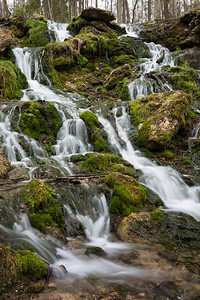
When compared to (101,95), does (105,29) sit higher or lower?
higher

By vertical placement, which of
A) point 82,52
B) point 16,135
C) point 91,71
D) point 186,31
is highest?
point 186,31

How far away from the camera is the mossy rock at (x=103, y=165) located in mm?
7213

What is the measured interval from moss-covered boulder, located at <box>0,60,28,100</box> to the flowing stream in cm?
49

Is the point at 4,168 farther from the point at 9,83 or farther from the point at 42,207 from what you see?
the point at 9,83

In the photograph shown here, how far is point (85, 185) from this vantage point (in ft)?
18.9

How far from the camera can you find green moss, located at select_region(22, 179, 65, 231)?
4340mm

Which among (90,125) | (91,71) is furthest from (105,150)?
(91,71)

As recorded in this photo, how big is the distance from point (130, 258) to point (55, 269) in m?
1.48

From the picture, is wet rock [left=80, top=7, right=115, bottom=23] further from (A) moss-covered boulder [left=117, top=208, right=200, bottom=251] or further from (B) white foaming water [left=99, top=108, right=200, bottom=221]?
(A) moss-covered boulder [left=117, top=208, right=200, bottom=251]

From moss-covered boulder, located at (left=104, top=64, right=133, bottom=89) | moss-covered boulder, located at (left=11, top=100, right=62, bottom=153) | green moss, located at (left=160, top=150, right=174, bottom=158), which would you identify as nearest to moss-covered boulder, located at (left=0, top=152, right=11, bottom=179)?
moss-covered boulder, located at (left=11, top=100, right=62, bottom=153)

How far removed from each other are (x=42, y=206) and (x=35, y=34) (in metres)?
18.7

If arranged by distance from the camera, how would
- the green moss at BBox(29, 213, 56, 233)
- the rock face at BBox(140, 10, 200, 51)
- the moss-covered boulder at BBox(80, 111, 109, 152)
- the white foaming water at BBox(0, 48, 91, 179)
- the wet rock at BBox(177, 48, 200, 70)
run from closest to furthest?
1. the green moss at BBox(29, 213, 56, 233)
2. the white foaming water at BBox(0, 48, 91, 179)
3. the moss-covered boulder at BBox(80, 111, 109, 152)
4. the wet rock at BBox(177, 48, 200, 70)
5. the rock face at BBox(140, 10, 200, 51)

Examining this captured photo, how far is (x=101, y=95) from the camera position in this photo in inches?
540

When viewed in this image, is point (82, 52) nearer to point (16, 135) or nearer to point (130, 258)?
point (16, 135)
